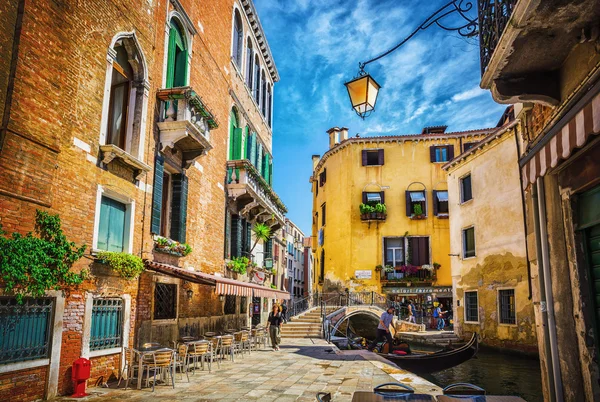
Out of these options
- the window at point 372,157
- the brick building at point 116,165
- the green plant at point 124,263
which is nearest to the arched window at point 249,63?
the brick building at point 116,165

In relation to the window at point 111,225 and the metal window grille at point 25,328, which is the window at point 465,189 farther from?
the metal window grille at point 25,328

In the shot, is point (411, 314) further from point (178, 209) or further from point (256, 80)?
point (178, 209)

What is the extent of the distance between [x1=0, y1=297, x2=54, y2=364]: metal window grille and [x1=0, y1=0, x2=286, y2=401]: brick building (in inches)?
1.0

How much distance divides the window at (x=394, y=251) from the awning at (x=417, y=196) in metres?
2.37

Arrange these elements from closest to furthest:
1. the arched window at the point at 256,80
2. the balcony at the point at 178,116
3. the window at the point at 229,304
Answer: the balcony at the point at 178,116 → the window at the point at 229,304 → the arched window at the point at 256,80

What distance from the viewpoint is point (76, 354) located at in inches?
286

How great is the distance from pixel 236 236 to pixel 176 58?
6207 mm

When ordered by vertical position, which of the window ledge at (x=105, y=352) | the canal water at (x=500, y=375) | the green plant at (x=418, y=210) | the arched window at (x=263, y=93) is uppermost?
the arched window at (x=263, y=93)

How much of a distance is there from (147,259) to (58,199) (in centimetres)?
264

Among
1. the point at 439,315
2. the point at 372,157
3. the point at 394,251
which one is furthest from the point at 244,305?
the point at 372,157

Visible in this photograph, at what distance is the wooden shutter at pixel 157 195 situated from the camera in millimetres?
9836

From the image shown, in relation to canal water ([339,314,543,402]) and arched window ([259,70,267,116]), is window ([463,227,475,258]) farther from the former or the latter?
arched window ([259,70,267,116])

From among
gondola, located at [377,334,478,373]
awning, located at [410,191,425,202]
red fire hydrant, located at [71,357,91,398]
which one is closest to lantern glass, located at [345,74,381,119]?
red fire hydrant, located at [71,357,91,398]

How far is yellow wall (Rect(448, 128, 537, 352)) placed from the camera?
15.7 metres
